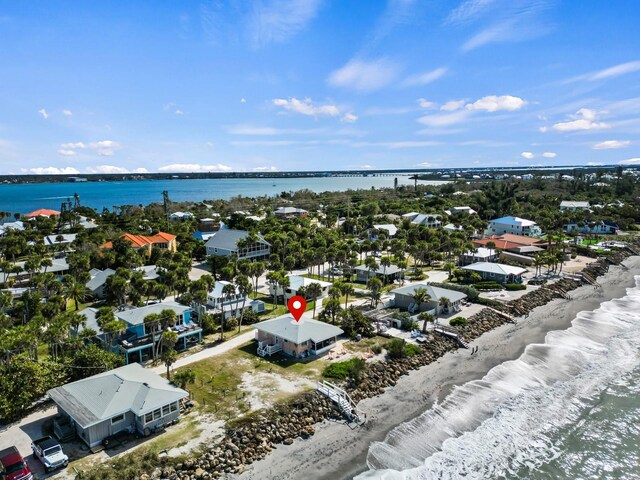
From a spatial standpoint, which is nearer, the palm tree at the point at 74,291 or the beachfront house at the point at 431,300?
the beachfront house at the point at 431,300

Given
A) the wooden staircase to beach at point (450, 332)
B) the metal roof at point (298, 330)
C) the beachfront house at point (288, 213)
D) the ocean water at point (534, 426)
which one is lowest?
the ocean water at point (534, 426)

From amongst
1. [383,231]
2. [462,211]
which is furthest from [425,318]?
[462,211]

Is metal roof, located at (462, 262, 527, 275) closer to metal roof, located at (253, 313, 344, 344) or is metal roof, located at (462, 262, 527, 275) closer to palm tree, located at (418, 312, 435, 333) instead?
palm tree, located at (418, 312, 435, 333)

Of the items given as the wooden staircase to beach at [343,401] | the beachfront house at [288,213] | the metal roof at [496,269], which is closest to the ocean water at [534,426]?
the wooden staircase to beach at [343,401]

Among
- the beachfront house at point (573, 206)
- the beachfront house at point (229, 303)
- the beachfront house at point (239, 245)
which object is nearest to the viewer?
the beachfront house at point (229, 303)

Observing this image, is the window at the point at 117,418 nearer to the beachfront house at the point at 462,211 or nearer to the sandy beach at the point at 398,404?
the sandy beach at the point at 398,404

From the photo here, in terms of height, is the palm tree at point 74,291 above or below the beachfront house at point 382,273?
above

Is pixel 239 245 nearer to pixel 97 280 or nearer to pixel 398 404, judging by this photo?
pixel 97 280
